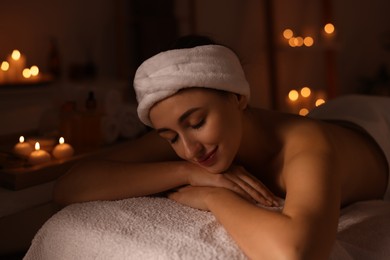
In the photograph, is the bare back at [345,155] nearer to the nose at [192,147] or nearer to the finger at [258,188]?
the finger at [258,188]

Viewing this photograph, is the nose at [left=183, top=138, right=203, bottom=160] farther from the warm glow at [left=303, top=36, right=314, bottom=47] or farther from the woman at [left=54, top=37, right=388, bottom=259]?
the warm glow at [left=303, top=36, right=314, bottom=47]

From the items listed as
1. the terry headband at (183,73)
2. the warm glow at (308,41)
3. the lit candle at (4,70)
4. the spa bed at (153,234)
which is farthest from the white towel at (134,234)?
the warm glow at (308,41)

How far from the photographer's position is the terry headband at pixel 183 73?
948mm

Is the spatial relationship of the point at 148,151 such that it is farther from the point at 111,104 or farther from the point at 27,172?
the point at 111,104

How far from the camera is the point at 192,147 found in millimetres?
965

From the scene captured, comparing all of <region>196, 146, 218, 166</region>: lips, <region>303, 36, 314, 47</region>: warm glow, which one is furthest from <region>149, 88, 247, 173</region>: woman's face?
<region>303, 36, 314, 47</region>: warm glow

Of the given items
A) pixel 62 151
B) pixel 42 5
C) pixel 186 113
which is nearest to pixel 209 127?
pixel 186 113

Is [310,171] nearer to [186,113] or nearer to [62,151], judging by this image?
[186,113]

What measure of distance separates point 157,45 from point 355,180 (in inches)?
94.4

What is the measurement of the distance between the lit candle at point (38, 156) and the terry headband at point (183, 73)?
1.53ft

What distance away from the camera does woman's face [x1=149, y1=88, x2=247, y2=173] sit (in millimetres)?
955

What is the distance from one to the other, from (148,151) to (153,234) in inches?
Answer: 16.2

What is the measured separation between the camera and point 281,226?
0.80 metres

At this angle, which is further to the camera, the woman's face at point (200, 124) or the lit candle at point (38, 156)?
the lit candle at point (38, 156)
